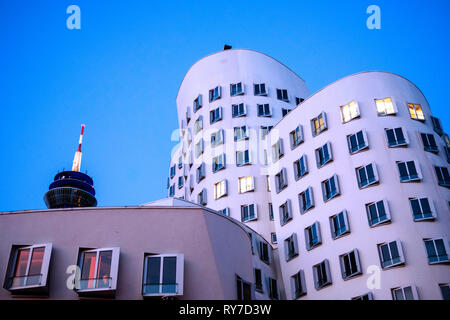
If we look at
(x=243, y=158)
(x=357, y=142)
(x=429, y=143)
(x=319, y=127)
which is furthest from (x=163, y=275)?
(x=243, y=158)

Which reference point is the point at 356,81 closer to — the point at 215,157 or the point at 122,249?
the point at 215,157

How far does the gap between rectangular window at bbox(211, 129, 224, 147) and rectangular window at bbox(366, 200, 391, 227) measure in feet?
64.6

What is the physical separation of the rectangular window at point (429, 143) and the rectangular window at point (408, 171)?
2.11m

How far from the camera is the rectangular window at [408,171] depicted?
3200 centimetres

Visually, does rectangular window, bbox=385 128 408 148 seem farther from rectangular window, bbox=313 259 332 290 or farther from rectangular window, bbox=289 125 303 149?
rectangular window, bbox=313 259 332 290

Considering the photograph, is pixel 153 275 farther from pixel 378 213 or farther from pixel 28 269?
pixel 378 213

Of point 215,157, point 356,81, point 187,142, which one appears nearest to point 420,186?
point 356,81

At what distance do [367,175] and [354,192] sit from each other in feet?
4.75

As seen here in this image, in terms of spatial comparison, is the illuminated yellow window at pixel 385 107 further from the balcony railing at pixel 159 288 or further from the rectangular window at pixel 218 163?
the balcony railing at pixel 159 288

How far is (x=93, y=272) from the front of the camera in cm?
2100

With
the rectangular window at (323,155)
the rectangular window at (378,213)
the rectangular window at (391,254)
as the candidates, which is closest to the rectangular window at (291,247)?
the rectangular window at (323,155)

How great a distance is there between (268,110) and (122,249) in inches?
1227

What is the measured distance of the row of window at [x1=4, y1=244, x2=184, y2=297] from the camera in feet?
67.2

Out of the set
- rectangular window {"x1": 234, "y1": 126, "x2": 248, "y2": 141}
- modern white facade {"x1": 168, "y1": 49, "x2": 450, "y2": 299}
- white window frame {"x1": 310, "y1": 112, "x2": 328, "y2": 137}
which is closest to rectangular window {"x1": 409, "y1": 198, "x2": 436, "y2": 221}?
modern white facade {"x1": 168, "y1": 49, "x2": 450, "y2": 299}
